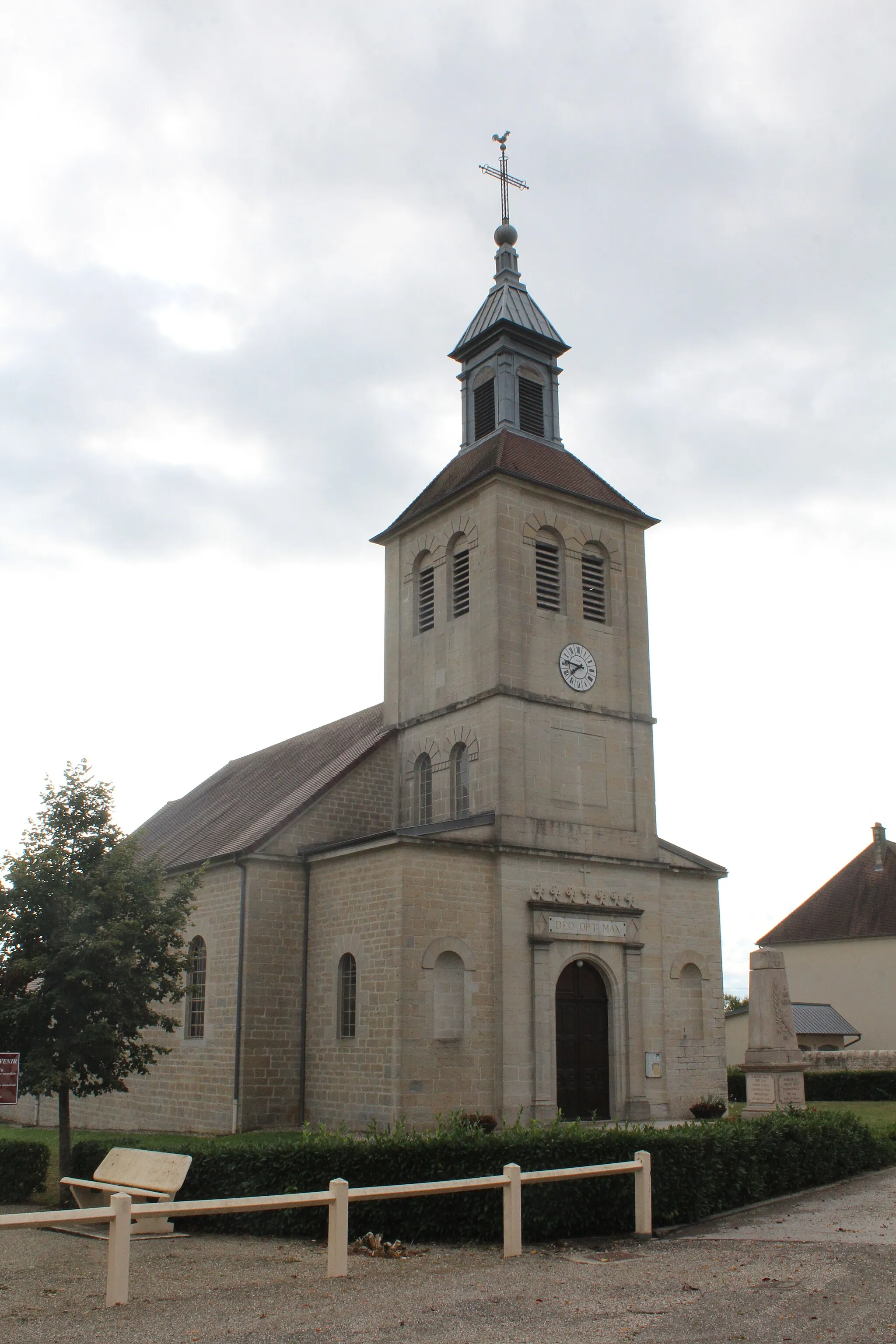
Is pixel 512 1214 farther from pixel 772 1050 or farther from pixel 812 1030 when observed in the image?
pixel 812 1030

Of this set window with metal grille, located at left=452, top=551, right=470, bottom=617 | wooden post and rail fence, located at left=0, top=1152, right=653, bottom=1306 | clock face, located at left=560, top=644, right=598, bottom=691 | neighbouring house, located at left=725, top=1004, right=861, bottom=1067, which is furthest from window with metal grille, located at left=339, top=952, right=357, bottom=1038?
neighbouring house, located at left=725, top=1004, right=861, bottom=1067

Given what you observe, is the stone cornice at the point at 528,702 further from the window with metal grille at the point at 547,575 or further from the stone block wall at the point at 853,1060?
the stone block wall at the point at 853,1060

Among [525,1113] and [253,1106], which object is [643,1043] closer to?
[525,1113]

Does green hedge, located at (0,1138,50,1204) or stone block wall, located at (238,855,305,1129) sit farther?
stone block wall, located at (238,855,305,1129)

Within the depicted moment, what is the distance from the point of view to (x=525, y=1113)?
21.3 m

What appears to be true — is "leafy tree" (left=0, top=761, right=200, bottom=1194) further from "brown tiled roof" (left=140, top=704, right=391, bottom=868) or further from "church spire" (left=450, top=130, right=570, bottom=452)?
"church spire" (left=450, top=130, right=570, bottom=452)

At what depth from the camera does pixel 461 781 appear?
2481 cm

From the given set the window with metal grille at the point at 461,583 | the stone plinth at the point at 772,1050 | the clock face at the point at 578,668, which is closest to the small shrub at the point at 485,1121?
the stone plinth at the point at 772,1050

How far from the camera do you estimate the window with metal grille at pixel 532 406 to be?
1142 inches

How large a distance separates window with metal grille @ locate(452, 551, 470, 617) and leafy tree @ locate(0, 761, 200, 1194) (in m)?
10.4

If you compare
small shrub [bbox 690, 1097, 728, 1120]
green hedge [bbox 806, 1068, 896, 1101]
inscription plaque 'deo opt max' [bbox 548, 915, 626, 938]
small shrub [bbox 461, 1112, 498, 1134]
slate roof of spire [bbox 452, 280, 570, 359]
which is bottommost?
green hedge [bbox 806, 1068, 896, 1101]

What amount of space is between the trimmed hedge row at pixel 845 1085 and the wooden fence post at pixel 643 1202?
19.0 m

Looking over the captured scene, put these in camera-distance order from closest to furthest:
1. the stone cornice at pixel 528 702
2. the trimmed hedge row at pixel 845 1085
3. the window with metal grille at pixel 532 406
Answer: the stone cornice at pixel 528 702 < the window with metal grille at pixel 532 406 < the trimmed hedge row at pixel 845 1085

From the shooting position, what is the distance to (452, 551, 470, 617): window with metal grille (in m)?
26.0
